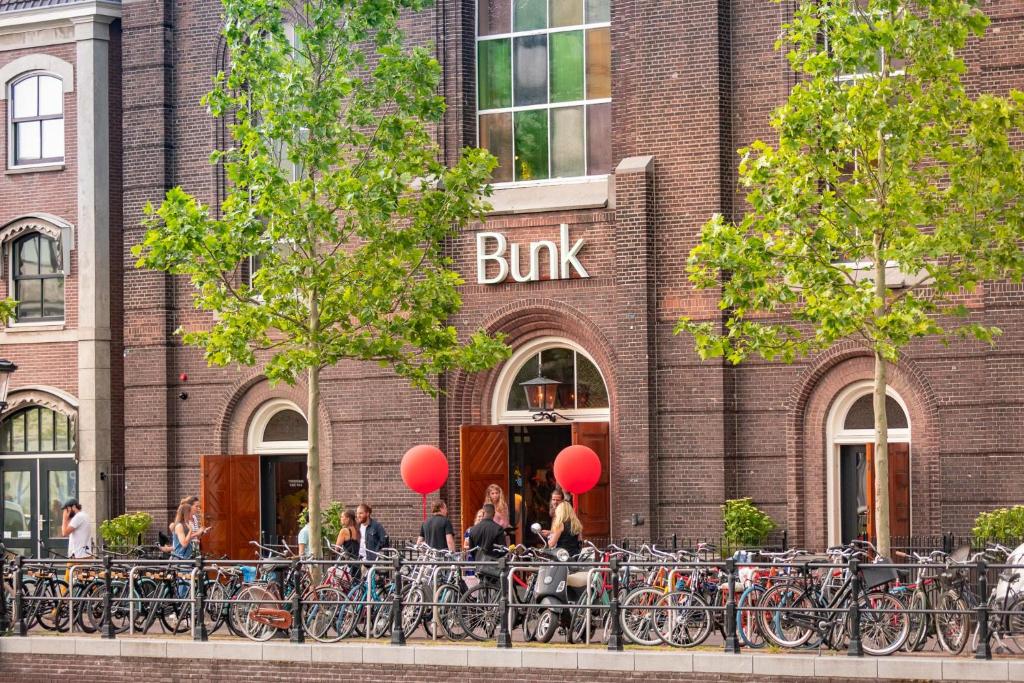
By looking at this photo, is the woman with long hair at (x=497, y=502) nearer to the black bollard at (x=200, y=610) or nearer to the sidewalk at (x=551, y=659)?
the black bollard at (x=200, y=610)

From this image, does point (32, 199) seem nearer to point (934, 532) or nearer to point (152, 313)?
point (152, 313)

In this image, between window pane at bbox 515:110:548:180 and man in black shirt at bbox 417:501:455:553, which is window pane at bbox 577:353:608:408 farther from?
man in black shirt at bbox 417:501:455:553

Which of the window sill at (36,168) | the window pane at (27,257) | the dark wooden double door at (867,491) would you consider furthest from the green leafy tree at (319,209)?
the window pane at (27,257)

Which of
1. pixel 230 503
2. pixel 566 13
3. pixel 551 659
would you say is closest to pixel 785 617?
pixel 551 659

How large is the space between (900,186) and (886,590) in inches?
199

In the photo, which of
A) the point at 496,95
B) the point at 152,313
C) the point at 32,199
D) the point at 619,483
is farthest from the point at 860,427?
the point at 32,199

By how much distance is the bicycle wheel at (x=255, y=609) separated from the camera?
20531 millimetres

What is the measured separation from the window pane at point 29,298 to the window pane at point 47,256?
27 cm

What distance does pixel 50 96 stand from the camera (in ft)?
105

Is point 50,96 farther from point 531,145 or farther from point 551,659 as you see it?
point 551,659

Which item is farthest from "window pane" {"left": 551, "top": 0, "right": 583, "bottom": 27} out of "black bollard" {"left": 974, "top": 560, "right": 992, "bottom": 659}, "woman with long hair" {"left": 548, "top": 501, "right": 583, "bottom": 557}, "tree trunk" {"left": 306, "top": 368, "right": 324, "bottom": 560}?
"black bollard" {"left": 974, "top": 560, "right": 992, "bottom": 659}

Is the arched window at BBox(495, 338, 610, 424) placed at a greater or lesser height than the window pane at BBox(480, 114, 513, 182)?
lesser

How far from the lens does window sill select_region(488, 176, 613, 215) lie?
26.8 meters

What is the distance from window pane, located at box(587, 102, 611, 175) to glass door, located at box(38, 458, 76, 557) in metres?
11.1
